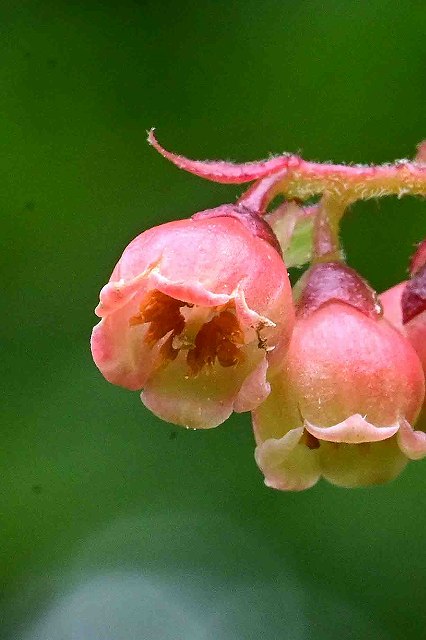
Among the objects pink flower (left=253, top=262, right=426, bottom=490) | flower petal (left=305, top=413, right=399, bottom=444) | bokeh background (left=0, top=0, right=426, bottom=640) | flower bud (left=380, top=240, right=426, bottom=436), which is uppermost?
bokeh background (left=0, top=0, right=426, bottom=640)

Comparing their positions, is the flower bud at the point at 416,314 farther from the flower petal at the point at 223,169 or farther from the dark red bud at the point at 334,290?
the flower petal at the point at 223,169

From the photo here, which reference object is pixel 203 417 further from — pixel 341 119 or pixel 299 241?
pixel 341 119

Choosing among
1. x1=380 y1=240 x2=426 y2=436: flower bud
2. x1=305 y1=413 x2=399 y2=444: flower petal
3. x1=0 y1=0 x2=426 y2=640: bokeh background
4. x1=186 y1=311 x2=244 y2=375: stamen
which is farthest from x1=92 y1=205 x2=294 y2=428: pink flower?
x1=0 y1=0 x2=426 y2=640: bokeh background

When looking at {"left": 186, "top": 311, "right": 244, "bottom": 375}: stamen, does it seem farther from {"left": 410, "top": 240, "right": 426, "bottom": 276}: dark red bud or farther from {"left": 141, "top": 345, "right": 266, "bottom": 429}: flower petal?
{"left": 410, "top": 240, "right": 426, "bottom": 276}: dark red bud

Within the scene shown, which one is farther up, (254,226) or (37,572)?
(37,572)

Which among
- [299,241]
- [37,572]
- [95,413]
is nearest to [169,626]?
[37,572]

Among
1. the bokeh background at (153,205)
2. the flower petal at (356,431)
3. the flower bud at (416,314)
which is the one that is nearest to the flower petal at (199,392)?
the flower petal at (356,431)
